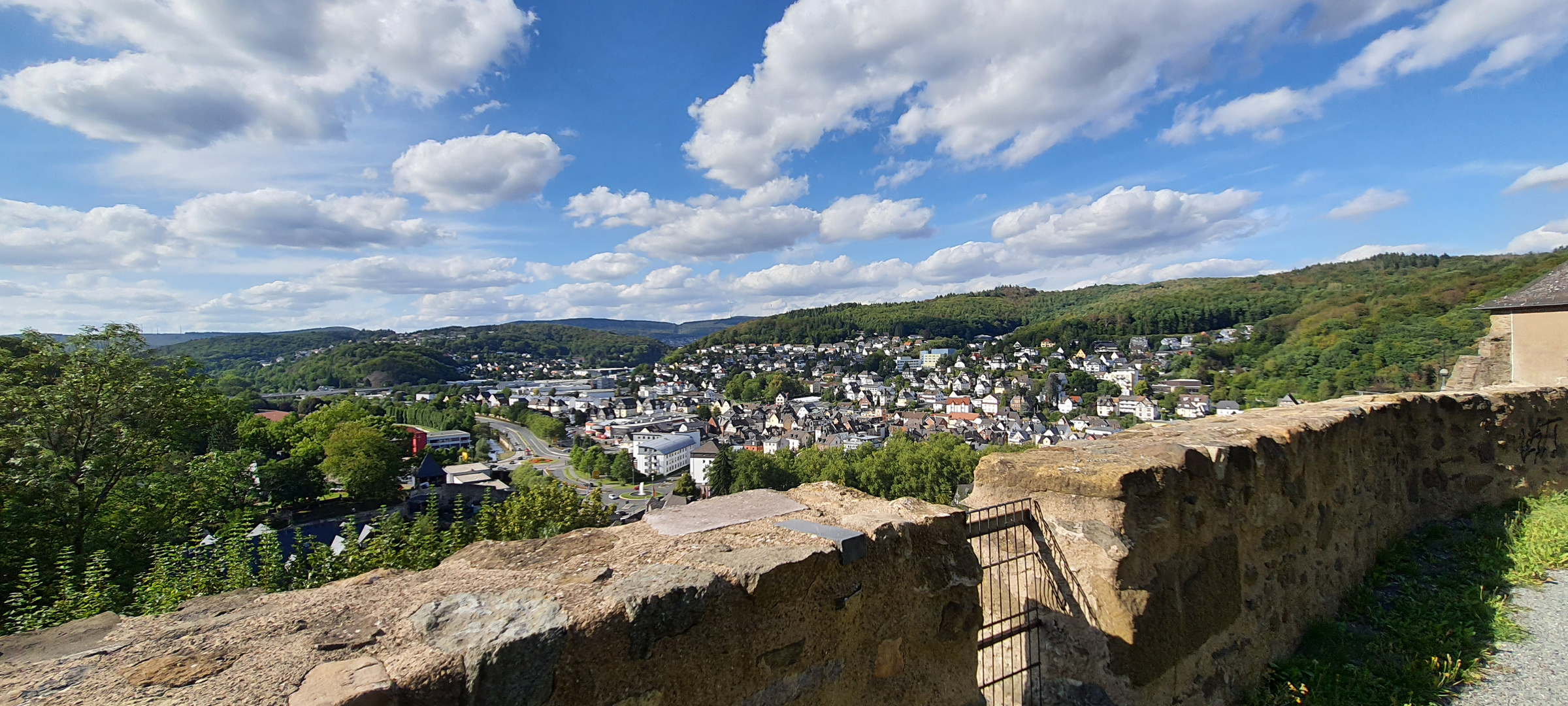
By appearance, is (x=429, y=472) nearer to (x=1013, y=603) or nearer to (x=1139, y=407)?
(x=1013, y=603)

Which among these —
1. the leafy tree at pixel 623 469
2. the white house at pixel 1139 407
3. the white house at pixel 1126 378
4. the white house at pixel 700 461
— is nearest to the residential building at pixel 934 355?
the white house at pixel 1126 378

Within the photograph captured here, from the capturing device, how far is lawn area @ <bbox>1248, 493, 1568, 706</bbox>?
4.14 m

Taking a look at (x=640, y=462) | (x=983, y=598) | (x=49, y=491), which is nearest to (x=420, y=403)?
(x=640, y=462)

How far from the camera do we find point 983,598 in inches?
143

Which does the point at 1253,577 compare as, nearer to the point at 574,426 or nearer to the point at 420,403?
the point at 574,426

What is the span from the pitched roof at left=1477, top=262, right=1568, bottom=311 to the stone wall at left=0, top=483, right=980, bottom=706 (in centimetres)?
1447

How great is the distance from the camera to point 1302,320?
287 feet

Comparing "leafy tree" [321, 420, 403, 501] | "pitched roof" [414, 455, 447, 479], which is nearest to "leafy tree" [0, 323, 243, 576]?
"leafy tree" [321, 420, 403, 501]

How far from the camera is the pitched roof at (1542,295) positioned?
10.8 m

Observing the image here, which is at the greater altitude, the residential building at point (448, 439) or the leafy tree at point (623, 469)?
the residential building at point (448, 439)

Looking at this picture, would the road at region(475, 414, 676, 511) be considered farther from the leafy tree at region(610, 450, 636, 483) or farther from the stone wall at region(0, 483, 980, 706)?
the stone wall at region(0, 483, 980, 706)

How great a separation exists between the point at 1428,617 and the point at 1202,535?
2.75 meters

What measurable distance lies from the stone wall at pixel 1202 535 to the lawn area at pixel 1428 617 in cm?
16

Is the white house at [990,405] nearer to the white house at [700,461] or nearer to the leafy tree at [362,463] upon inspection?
the white house at [700,461]
